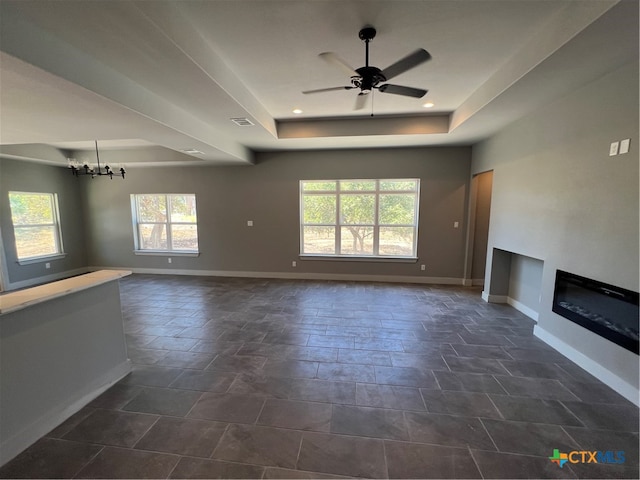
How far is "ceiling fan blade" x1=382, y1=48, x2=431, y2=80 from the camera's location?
1874mm

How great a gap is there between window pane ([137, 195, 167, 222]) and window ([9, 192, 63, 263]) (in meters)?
1.69

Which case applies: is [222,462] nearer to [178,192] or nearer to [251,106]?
[251,106]

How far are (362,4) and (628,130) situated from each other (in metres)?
2.41

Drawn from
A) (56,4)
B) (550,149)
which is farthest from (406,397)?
(56,4)

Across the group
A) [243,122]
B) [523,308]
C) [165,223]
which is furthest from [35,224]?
[523,308]

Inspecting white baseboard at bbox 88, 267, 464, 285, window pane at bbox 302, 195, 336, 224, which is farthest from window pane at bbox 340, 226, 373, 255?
white baseboard at bbox 88, 267, 464, 285

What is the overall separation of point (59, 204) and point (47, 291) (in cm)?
596

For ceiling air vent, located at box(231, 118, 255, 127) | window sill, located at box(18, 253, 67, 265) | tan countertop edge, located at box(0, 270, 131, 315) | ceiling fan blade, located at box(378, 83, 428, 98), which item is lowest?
window sill, located at box(18, 253, 67, 265)

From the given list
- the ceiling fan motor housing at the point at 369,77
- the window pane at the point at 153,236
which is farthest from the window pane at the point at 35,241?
the ceiling fan motor housing at the point at 369,77

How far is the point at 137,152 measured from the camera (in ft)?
17.9

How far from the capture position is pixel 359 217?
5.71 metres

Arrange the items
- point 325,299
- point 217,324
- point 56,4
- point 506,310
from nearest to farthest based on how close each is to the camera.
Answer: point 56,4 < point 217,324 < point 506,310 < point 325,299

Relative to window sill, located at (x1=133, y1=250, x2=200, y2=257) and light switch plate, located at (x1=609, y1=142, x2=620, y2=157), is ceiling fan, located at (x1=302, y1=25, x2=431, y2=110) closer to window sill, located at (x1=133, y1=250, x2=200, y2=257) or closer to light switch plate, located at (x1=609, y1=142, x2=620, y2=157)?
light switch plate, located at (x1=609, y1=142, x2=620, y2=157)

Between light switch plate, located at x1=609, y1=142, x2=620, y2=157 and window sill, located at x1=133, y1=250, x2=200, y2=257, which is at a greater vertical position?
light switch plate, located at x1=609, y1=142, x2=620, y2=157
